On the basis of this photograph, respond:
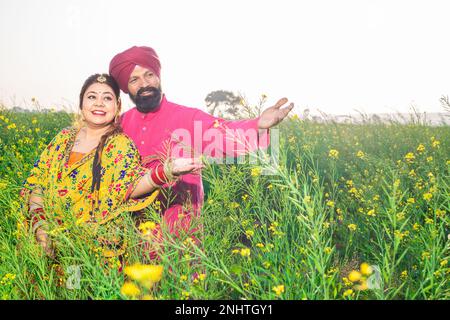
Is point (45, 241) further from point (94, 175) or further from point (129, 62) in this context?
point (129, 62)

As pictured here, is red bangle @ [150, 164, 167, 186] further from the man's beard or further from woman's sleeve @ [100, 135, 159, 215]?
the man's beard

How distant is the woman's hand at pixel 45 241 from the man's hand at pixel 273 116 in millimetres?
1096

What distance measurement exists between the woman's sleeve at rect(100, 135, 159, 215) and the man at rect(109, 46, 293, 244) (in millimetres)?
200

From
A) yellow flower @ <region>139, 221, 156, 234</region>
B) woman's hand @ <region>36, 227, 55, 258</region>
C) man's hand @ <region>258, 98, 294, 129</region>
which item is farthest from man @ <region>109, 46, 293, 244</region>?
yellow flower @ <region>139, 221, 156, 234</region>

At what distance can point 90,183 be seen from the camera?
2.17 metres

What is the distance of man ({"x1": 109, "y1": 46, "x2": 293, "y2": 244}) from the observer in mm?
2461

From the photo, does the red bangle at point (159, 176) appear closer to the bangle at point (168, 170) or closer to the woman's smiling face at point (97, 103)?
the bangle at point (168, 170)

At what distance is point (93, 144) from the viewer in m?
2.29

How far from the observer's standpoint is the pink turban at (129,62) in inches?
98.7

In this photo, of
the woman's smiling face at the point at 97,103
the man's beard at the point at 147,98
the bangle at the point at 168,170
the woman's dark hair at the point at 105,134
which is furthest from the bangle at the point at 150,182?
the man's beard at the point at 147,98
